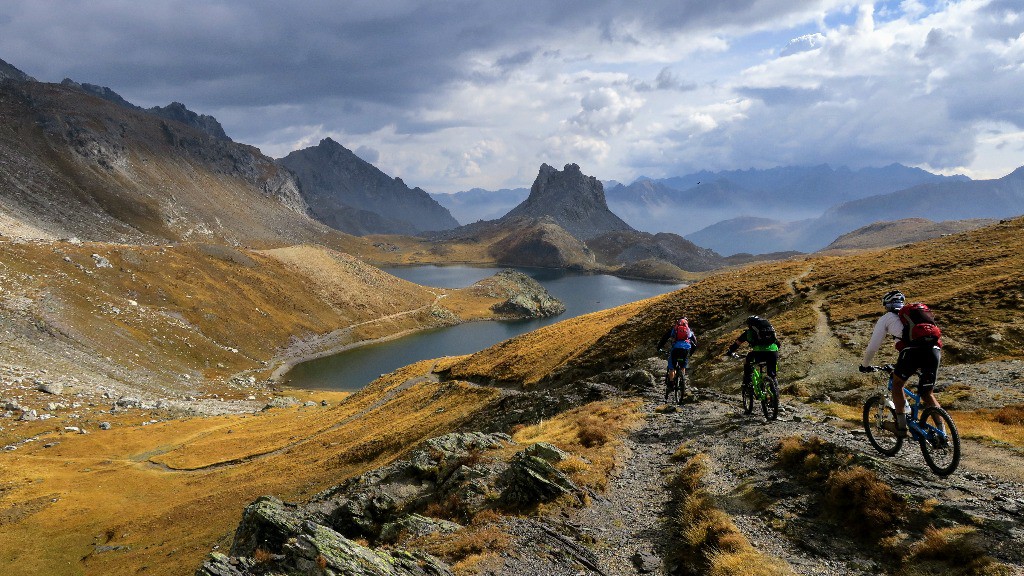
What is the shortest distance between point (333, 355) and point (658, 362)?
10839 cm

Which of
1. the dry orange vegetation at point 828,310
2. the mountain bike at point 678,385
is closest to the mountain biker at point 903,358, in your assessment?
the mountain bike at point 678,385

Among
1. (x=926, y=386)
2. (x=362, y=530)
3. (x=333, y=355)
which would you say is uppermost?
(x=926, y=386)

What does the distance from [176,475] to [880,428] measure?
52913 millimetres

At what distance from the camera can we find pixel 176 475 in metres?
44.6

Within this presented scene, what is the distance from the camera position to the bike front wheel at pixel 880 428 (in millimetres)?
13000

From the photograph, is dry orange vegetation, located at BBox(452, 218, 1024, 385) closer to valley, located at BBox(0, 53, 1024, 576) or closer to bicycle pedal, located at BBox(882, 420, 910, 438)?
valley, located at BBox(0, 53, 1024, 576)

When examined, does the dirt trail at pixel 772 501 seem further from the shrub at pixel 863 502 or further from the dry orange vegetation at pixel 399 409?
the dry orange vegetation at pixel 399 409

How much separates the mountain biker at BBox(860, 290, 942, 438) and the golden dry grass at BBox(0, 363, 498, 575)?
28615 mm

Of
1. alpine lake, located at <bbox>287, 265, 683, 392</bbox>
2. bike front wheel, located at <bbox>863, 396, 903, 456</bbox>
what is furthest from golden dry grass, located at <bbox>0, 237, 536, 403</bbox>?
bike front wheel, located at <bbox>863, 396, 903, 456</bbox>

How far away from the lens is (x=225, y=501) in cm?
3412

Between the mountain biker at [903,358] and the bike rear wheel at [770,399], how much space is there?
4.83 meters

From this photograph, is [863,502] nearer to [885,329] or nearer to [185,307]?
[885,329]

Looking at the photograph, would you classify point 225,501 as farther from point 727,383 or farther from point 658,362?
point 727,383

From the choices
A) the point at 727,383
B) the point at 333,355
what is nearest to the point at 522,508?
the point at 727,383
